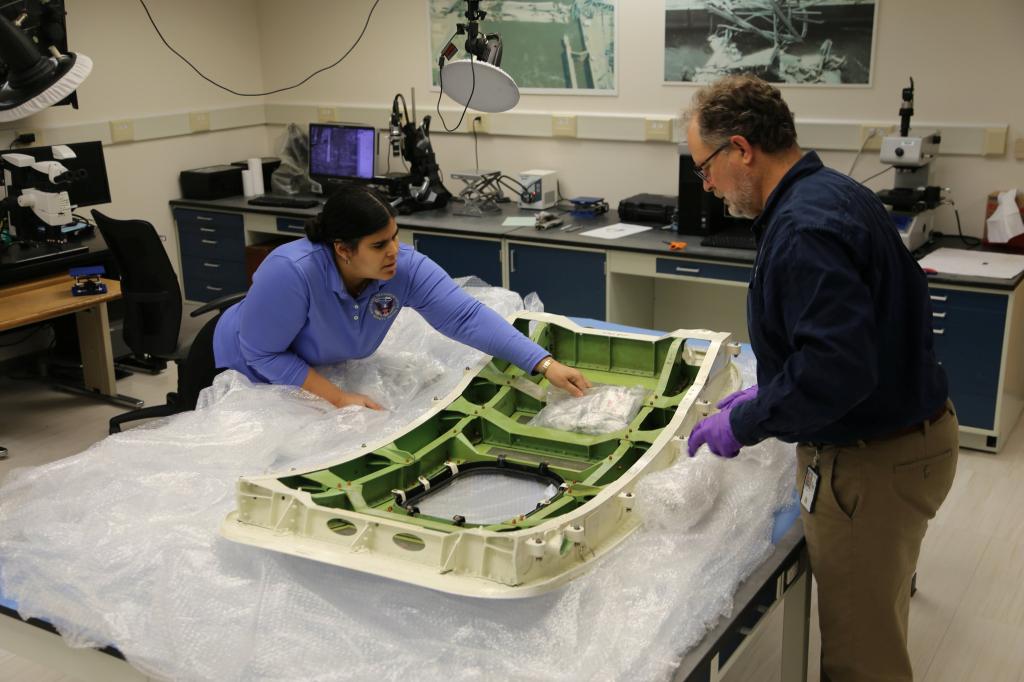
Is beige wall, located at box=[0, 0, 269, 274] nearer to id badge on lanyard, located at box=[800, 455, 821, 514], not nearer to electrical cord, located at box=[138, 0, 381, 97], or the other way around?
electrical cord, located at box=[138, 0, 381, 97]

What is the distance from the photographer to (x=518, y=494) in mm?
2172

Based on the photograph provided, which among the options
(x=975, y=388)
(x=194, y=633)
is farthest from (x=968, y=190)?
(x=194, y=633)

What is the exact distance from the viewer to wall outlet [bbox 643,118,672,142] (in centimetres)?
495

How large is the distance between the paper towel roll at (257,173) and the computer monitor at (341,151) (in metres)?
0.36

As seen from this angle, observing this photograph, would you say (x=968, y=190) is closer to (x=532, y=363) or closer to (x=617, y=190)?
(x=617, y=190)

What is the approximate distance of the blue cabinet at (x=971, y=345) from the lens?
12.4 feet

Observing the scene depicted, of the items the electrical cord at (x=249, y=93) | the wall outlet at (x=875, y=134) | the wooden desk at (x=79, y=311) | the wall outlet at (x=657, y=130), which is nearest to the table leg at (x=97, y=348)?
the wooden desk at (x=79, y=311)

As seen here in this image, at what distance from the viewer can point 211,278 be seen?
5.96 metres

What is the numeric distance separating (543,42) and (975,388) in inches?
109

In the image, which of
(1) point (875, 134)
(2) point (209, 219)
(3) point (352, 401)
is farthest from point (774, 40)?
(2) point (209, 219)

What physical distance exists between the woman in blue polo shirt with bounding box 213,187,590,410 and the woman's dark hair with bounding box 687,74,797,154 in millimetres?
933

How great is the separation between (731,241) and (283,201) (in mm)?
2582

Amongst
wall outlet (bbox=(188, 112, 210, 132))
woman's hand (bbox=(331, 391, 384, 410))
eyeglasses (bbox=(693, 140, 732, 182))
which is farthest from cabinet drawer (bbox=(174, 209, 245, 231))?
eyeglasses (bbox=(693, 140, 732, 182))

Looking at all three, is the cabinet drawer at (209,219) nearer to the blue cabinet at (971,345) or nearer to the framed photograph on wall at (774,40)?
the framed photograph on wall at (774,40)
